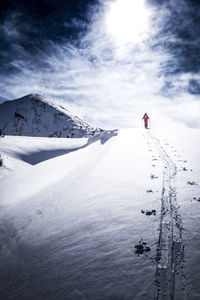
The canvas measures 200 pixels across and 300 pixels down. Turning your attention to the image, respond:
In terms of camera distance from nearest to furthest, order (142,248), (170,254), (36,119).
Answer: (170,254)
(142,248)
(36,119)

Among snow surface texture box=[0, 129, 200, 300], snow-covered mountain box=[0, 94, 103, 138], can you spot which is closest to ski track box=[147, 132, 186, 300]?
snow surface texture box=[0, 129, 200, 300]

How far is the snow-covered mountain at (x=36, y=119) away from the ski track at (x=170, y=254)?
533 ft

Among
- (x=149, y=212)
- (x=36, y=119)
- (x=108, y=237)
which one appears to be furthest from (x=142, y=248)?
(x=36, y=119)

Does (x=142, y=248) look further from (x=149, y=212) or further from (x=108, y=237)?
(x=149, y=212)

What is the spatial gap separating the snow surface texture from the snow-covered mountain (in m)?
160

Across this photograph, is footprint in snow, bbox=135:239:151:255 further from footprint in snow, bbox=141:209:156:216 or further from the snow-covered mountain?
the snow-covered mountain

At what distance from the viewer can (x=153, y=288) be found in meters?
2.96

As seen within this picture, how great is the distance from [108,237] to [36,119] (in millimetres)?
200296

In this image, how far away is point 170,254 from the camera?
11.5 ft

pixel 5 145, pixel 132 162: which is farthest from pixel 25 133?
pixel 132 162

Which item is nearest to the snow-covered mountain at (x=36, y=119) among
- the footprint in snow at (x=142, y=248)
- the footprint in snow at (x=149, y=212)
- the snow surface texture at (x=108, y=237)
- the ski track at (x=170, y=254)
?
the snow surface texture at (x=108, y=237)

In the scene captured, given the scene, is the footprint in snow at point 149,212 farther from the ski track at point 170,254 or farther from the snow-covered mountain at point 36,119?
the snow-covered mountain at point 36,119

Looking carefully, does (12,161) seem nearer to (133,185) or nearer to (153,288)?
(133,185)

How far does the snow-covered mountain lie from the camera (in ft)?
573
